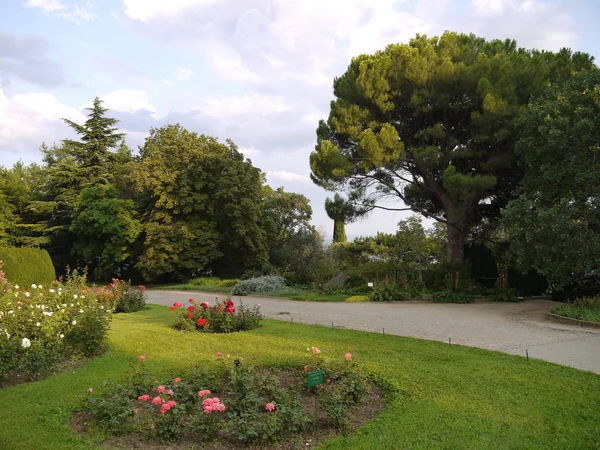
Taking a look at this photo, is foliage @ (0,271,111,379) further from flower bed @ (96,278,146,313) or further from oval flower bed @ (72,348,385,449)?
flower bed @ (96,278,146,313)

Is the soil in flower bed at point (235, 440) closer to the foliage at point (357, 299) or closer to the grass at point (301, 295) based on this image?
the foliage at point (357, 299)

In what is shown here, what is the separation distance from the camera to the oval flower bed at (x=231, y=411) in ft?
11.7

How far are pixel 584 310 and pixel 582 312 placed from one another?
0.19 m

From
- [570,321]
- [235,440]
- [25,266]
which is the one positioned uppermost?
[25,266]

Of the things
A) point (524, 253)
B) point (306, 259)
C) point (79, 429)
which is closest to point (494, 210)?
point (524, 253)

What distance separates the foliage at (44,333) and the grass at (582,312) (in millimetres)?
9397

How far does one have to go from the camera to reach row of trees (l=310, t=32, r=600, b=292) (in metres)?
11.7

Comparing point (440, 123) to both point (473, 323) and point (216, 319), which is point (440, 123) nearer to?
point (473, 323)

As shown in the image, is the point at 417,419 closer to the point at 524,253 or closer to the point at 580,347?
the point at 580,347

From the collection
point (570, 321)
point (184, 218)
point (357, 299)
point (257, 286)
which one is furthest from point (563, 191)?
point (184, 218)

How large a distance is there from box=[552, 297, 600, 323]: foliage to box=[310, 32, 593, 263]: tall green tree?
16.2 feet

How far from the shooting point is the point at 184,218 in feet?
80.8

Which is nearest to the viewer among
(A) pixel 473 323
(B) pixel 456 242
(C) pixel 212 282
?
(A) pixel 473 323

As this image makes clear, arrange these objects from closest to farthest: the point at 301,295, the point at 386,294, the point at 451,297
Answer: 1. the point at 451,297
2. the point at 386,294
3. the point at 301,295
